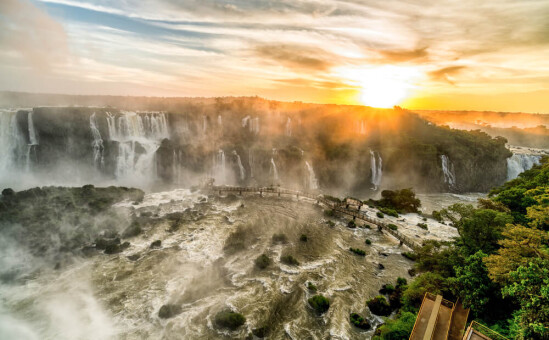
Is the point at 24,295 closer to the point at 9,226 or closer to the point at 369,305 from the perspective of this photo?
the point at 9,226

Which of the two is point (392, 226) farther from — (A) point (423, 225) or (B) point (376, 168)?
(B) point (376, 168)

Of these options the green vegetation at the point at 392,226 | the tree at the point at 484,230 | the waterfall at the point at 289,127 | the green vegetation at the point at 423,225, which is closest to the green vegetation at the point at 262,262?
the tree at the point at 484,230

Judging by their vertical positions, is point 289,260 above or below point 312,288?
above

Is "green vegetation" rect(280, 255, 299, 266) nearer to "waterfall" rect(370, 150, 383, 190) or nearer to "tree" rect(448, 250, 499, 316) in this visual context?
"tree" rect(448, 250, 499, 316)

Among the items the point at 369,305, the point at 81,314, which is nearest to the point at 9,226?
the point at 81,314

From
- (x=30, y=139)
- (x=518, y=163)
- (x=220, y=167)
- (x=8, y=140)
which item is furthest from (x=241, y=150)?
Answer: (x=518, y=163)

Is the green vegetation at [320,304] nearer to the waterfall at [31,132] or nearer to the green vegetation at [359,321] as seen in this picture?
the green vegetation at [359,321]
